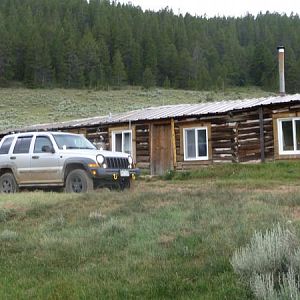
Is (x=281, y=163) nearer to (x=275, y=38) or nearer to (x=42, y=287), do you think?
(x=42, y=287)

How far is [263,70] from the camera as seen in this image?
102 meters

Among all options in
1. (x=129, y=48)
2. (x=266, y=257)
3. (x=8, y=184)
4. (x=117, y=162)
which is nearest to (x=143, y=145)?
(x=8, y=184)

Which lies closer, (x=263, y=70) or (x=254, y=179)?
(x=254, y=179)

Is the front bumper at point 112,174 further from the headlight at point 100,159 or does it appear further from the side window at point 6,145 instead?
the side window at point 6,145

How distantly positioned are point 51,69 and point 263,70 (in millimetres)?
39025

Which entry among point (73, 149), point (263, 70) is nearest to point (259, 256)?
point (73, 149)

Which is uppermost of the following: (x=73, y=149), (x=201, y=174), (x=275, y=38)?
(x=275, y=38)

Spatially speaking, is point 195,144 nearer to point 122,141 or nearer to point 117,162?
point 122,141

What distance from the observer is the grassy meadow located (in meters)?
5.18

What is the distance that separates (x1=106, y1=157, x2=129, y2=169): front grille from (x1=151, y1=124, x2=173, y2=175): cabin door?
9.05m

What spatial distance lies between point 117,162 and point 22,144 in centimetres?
290

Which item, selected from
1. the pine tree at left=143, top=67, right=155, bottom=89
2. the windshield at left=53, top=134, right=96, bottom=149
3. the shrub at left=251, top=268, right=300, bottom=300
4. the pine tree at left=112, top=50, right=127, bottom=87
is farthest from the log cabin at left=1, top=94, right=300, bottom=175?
the pine tree at left=112, top=50, right=127, bottom=87

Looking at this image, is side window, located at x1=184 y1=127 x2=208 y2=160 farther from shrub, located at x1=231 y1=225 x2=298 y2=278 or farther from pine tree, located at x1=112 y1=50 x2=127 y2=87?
pine tree, located at x1=112 y1=50 x2=127 y2=87

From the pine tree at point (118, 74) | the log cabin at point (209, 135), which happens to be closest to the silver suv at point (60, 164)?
the log cabin at point (209, 135)
